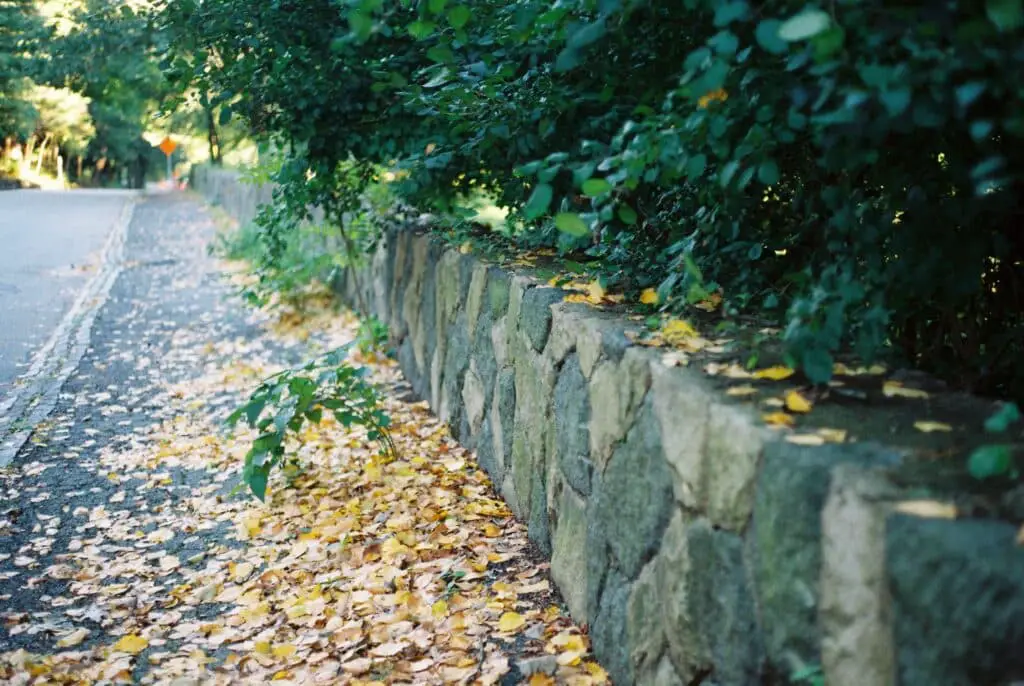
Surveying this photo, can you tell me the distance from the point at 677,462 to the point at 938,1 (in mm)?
1185

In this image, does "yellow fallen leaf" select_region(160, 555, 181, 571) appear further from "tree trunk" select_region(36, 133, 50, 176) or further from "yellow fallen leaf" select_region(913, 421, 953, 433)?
"tree trunk" select_region(36, 133, 50, 176)

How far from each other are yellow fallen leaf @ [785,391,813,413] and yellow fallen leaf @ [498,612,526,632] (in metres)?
1.54

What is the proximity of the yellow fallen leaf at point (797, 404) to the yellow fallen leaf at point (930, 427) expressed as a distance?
236 mm

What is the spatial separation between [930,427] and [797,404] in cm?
29

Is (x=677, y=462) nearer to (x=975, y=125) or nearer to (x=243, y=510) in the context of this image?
(x=975, y=125)

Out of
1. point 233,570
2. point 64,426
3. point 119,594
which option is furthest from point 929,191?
point 64,426

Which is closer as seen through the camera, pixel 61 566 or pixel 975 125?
pixel 975 125

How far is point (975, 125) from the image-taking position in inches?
69.9

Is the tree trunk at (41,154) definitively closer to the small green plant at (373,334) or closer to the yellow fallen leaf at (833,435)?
the small green plant at (373,334)

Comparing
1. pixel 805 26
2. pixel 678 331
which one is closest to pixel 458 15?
pixel 805 26

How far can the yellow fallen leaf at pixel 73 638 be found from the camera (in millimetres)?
3445

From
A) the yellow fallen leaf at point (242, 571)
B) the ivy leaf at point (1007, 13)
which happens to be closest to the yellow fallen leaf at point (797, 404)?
the ivy leaf at point (1007, 13)

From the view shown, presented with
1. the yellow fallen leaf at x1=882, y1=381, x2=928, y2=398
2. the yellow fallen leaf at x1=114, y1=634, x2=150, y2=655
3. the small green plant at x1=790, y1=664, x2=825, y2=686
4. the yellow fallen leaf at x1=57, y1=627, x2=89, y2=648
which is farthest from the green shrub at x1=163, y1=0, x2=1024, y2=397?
the yellow fallen leaf at x1=57, y1=627, x2=89, y2=648

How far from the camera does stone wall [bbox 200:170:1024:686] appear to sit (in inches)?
62.1
